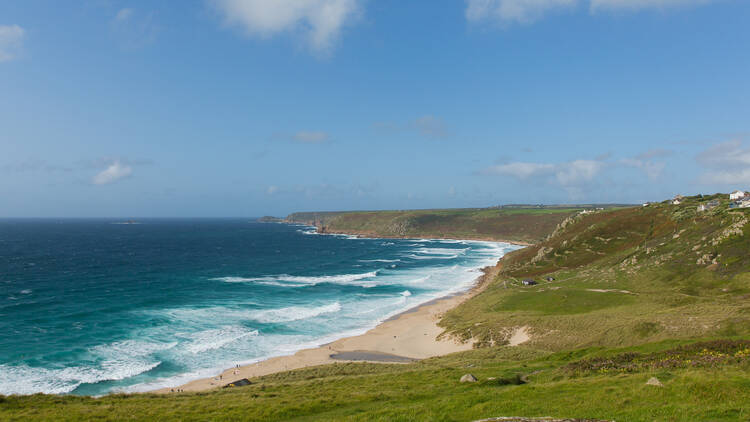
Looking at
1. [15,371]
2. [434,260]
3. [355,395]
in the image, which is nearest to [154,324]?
[15,371]

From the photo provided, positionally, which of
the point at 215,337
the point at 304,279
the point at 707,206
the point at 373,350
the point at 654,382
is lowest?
the point at 373,350

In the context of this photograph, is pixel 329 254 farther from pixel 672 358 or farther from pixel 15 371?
pixel 672 358

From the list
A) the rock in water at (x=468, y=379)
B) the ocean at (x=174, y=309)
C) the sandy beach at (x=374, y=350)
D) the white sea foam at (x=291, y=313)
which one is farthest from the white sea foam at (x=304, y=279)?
the rock in water at (x=468, y=379)

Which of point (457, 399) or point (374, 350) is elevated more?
point (457, 399)

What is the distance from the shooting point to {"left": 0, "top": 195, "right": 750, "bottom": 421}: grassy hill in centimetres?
1833

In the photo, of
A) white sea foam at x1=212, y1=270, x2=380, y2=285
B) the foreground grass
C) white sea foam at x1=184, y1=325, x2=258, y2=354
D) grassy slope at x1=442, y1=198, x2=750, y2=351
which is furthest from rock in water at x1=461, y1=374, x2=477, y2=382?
white sea foam at x1=212, y1=270, x2=380, y2=285

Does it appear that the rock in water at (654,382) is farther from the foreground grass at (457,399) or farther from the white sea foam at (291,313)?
the white sea foam at (291,313)

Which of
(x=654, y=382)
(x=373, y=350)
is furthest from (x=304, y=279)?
(x=654, y=382)

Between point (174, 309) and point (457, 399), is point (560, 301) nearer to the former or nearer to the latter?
point (457, 399)

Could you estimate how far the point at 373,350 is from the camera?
49.8 meters

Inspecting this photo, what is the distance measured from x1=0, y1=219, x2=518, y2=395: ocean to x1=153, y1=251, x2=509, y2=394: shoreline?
2235mm

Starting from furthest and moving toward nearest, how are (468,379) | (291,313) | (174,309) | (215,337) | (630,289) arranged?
(174,309) → (291,313) → (630,289) → (215,337) → (468,379)

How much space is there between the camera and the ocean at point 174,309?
42.4 meters

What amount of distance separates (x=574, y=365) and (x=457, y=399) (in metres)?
11.9
